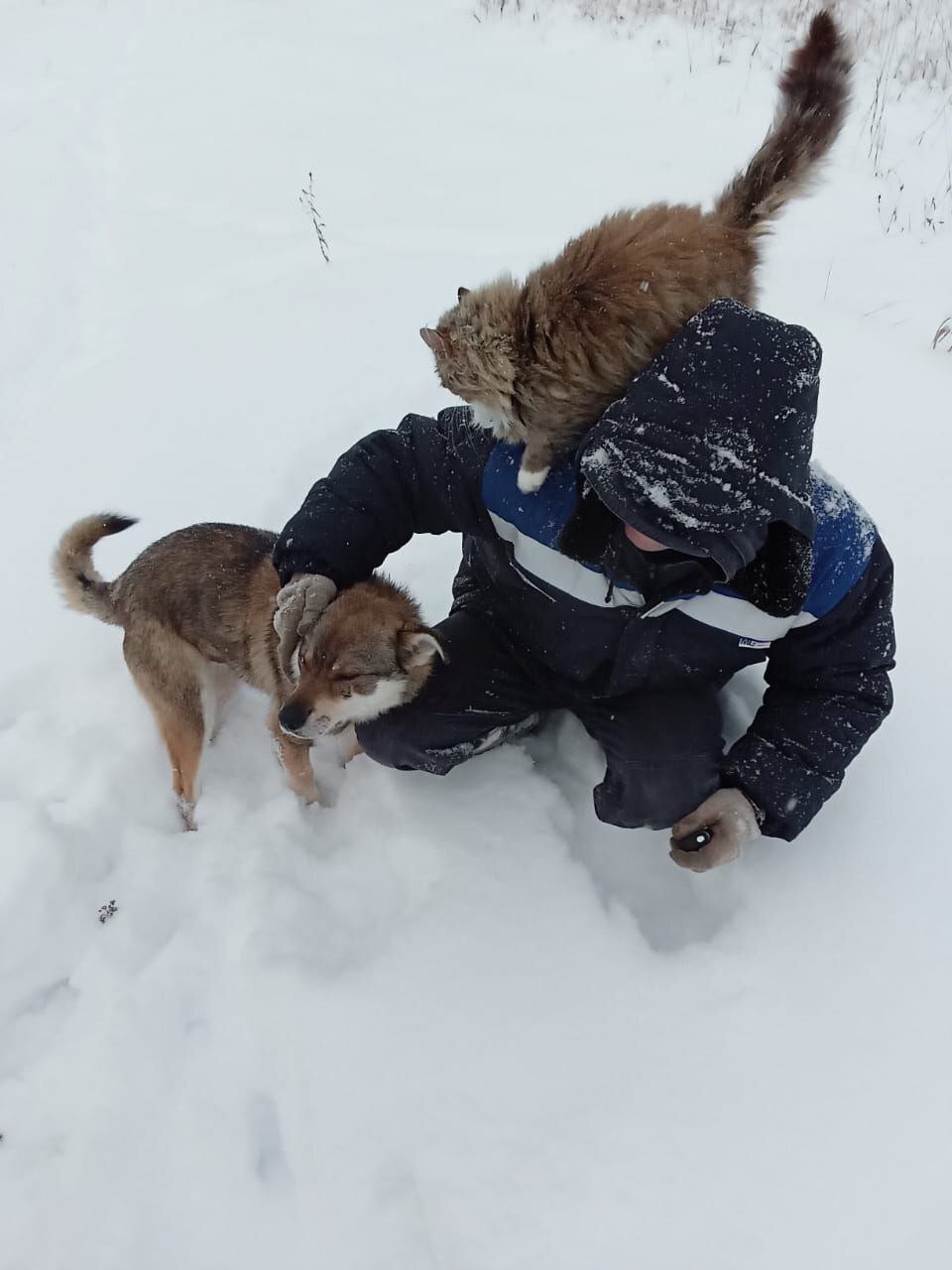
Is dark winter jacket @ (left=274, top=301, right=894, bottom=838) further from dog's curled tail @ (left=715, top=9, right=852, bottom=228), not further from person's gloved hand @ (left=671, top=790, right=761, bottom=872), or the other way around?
dog's curled tail @ (left=715, top=9, right=852, bottom=228)

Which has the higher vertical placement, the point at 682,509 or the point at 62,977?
the point at 682,509

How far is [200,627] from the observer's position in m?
3.03

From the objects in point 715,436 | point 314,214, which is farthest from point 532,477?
point 314,214

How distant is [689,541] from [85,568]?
97.9 inches

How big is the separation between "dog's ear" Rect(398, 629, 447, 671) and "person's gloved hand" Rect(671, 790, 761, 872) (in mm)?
Answer: 989

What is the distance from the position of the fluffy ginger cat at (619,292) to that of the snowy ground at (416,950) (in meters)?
1.51

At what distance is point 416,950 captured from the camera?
2.27 meters

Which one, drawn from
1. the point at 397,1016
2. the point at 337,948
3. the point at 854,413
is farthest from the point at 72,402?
the point at 854,413

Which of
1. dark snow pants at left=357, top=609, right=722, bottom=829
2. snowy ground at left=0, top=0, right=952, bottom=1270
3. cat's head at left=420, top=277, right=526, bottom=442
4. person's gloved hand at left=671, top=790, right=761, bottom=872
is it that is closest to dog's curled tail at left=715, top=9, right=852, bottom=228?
cat's head at left=420, top=277, right=526, bottom=442

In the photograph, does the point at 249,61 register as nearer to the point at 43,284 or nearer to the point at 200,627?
the point at 43,284

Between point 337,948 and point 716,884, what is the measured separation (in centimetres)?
122

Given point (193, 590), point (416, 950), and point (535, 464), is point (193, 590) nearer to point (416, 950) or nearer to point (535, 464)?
point (416, 950)

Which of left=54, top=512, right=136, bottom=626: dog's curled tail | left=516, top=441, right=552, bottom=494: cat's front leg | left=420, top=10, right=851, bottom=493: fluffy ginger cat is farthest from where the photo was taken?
left=54, top=512, right=136, bottom=626: dog's curled tail

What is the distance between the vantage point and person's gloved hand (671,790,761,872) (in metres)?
2.21
